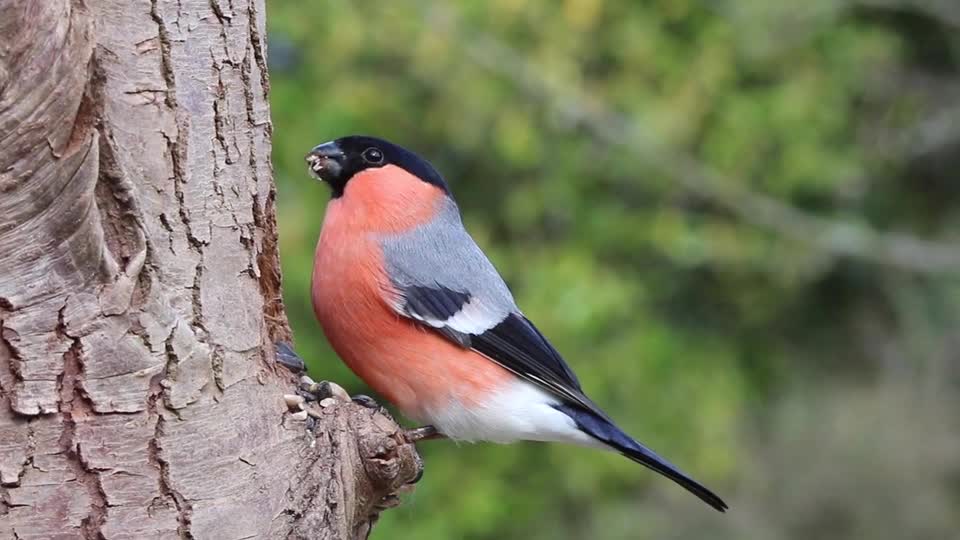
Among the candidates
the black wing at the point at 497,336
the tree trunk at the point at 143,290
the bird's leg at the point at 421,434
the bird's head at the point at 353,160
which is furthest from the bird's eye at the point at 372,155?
the tree trunk at the point at 143,290

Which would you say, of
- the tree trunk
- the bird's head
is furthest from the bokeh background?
the tree trunk

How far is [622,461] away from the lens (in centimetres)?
634

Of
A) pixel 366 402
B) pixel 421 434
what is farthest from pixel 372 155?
pixel 366 402

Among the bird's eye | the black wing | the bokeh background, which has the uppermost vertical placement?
the bokeh background

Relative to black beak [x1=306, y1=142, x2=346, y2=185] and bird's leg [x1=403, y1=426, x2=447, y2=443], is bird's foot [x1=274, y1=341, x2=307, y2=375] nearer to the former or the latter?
bird's leg [x1=403, y1=426, x2=447, y2=443]

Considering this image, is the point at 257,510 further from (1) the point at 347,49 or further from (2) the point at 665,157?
(2) the point at 665,157

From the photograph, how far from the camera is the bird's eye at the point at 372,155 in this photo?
11.7 ft

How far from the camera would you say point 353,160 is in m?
3.56

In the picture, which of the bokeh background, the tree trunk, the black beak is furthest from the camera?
the bokeh background

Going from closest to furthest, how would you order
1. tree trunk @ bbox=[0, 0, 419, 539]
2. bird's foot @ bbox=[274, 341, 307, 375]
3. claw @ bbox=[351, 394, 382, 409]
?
tree trunk @ bbox=[0, 0, 419, 539] < bird's foot @ bbox=[274, 341, 307, 375] < claw @ bbox=[351, 394, 382, 409]

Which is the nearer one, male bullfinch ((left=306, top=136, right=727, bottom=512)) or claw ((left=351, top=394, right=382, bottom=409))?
claw ((left=351, top=394, right=382, bottom=409))

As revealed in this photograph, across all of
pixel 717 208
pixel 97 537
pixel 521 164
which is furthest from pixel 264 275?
pixel 717 208

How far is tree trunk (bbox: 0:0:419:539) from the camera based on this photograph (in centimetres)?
192

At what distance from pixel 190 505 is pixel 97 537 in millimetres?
164
